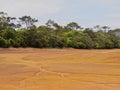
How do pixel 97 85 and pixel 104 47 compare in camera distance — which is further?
pixel 104 47

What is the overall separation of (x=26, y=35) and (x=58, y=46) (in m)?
7.34

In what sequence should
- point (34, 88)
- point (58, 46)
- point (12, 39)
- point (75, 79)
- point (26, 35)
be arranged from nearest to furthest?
point (34, 88)
point (75, 79)
point (12, 39)
point (26, 35)
point (58, 46)

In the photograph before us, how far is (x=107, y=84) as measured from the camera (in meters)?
13.0

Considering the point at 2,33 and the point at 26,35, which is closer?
the point at 2,33

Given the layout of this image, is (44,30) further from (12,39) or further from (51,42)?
(12,39)

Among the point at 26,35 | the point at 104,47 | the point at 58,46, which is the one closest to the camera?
the point at 26,35

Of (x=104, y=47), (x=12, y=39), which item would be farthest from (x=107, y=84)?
(x=104, y=47)

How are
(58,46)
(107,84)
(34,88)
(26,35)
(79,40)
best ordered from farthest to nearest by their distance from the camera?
1. (79,40)
2. (58,46)
3. (26,35)
4. (107,84)
5. (34,88)

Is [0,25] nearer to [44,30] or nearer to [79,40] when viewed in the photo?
[44,30]

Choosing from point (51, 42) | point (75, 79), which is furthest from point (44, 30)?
point (75, 79)

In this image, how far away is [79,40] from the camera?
6128 centimetres

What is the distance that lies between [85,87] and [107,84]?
1226 mm

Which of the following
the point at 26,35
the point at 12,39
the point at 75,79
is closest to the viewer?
the point at 75,79

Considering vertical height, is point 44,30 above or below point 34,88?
above
